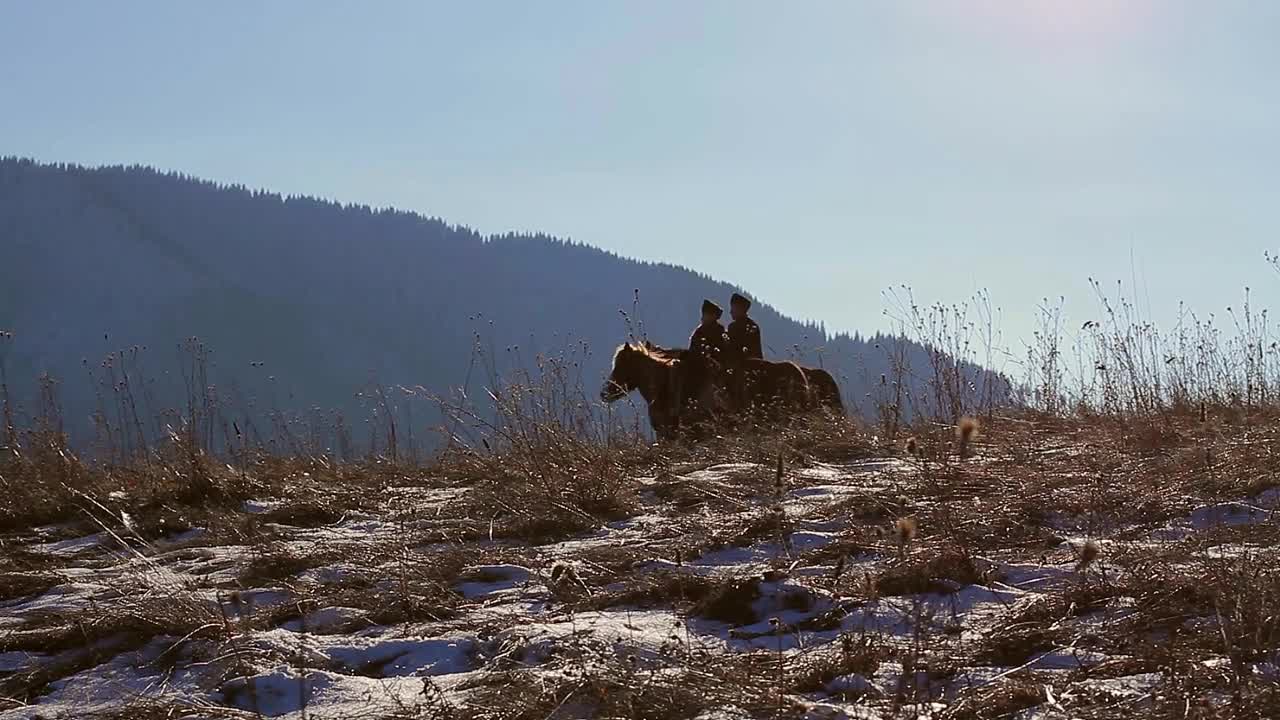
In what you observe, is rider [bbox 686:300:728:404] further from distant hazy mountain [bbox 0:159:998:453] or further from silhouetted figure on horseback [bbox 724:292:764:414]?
distant hazy mountain [bbox 0:159:998:453]

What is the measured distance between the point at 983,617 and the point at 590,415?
4855mm

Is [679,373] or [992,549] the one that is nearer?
[992,549]

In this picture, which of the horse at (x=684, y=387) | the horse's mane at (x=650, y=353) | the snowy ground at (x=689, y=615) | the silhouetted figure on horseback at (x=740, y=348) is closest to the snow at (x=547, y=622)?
the snowy ground at (x=689, y=615)

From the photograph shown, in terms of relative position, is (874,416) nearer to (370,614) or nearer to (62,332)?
(370,614)

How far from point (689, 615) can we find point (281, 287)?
505ft

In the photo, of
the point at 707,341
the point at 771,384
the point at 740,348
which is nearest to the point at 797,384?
the point at 771,384

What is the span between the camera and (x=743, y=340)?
1038 cm

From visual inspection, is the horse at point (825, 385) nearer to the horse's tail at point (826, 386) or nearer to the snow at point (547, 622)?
the horse's tail at point (826, 386)

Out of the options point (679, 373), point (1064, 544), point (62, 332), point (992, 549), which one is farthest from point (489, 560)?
point (62, 332)

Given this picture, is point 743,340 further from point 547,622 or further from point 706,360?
point 547,622

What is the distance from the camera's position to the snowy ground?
98.4 inches

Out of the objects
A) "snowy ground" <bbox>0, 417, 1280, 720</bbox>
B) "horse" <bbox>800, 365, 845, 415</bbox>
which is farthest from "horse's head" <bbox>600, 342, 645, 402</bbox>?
"snowy ground" <bbox>0, 417, 1280, 720</bbox>

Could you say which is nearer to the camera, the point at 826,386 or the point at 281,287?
the point at 826,386

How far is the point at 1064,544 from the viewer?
3760mm
